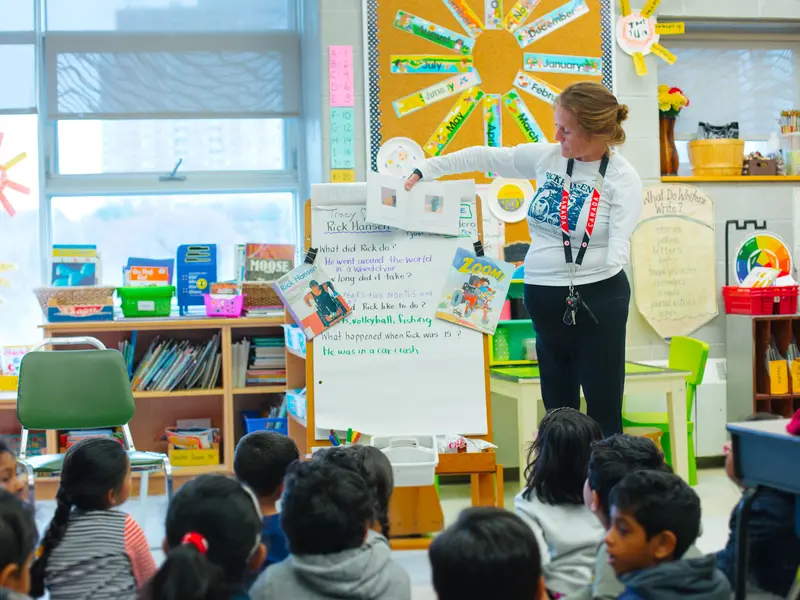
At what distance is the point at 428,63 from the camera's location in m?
4.18

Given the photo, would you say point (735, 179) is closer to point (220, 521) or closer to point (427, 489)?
point (427, 489)

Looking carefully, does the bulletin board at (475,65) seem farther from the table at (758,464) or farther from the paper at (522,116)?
the table at (758,464)

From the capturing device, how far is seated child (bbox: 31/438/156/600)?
6.18 ft

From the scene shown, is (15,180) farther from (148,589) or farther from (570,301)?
(148,589)

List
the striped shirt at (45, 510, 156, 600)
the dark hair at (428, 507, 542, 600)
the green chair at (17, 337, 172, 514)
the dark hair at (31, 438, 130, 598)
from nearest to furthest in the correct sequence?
the dark hair at (428, 507, 542, 600) < the striped shirt at (45, 510, 156, 600) < the dark hair at (31, 438, 130, 598) < the green chair at (17, 337, 172, 514)

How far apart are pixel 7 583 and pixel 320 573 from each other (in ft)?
1.66

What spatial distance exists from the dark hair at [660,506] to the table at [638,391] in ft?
6.46

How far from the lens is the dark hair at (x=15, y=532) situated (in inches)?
59.2

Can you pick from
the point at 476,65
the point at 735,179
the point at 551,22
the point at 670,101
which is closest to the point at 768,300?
the point at 735,179

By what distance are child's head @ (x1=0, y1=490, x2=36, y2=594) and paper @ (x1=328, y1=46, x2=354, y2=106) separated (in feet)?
9.25

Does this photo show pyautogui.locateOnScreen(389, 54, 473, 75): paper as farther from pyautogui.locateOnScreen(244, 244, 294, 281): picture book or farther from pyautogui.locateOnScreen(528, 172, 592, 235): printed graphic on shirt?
pyautogui.locateOnScreen(528, 172, 592, 235): printed graphic on shirt

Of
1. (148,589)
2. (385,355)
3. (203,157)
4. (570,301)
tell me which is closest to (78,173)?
(203,157)

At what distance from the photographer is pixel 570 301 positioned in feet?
8.51

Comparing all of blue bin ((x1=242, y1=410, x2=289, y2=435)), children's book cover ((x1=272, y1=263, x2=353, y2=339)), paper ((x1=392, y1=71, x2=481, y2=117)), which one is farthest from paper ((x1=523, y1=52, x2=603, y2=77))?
blue bin ((x1=242, y1=410, x2=289, y2=435))
